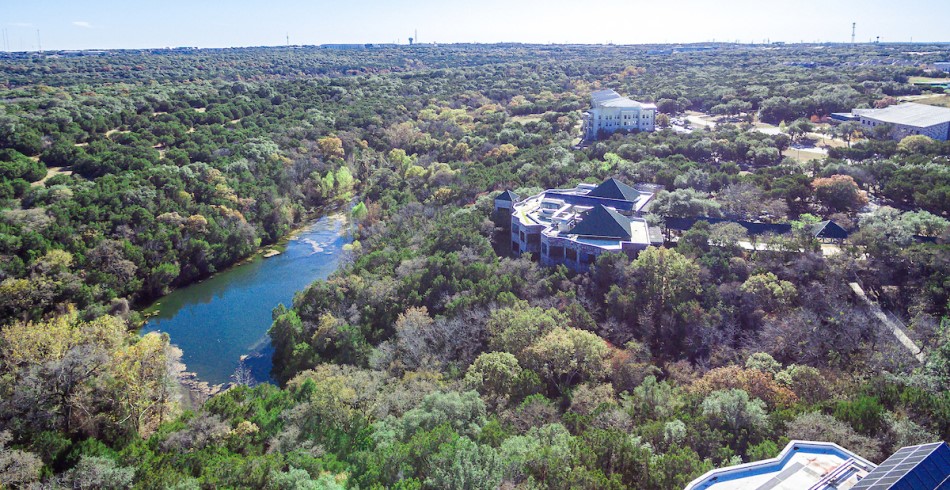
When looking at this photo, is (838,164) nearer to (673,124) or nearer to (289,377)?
(673,124)

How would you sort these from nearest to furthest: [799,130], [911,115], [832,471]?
[832,471], [799,130], [911,115]

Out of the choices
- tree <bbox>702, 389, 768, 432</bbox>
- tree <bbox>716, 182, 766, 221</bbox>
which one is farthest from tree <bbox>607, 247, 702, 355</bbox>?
tree <bbox>716, 182, 766, 221</bbox>

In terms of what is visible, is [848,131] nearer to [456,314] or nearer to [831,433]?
[456,314]

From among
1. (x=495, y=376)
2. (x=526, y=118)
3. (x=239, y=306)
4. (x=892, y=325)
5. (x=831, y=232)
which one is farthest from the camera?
(x=526, y=118)

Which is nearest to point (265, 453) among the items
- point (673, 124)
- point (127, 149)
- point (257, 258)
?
point (257, 258)

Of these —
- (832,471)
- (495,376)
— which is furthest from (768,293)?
(832,471)

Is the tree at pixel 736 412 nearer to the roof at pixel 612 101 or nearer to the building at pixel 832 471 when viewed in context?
the building at pixel 832 471
